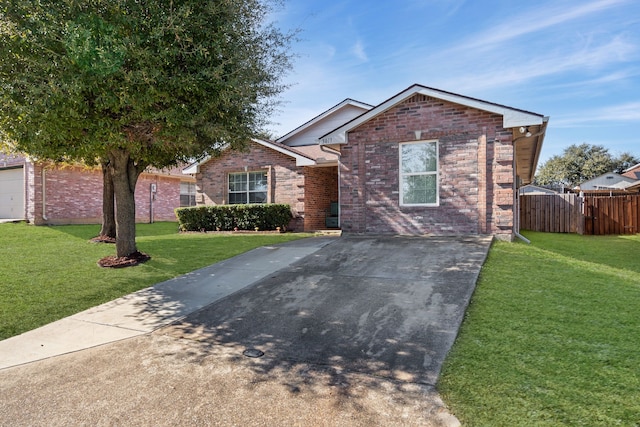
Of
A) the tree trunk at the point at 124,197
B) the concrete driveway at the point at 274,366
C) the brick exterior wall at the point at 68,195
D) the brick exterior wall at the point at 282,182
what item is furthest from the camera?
the brick exterior wall at the point at 68,195

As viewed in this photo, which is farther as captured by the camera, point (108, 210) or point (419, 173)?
point (108, 210)

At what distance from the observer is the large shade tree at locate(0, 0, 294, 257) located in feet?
17.2

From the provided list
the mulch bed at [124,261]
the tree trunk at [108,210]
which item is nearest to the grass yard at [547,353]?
the mulch bed at [124,261]

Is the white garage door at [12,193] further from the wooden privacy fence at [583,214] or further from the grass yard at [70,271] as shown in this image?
the wooden privacy fence at [583,214]

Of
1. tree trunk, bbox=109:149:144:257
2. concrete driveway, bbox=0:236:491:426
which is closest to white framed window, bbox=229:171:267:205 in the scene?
tree trunk, bbox=109:149:144:257

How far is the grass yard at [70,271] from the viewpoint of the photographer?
17.9ft

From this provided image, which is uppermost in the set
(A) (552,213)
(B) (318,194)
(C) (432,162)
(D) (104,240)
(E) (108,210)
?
(C) (432,162)

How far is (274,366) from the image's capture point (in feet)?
12.0

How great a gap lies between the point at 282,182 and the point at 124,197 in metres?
7.33

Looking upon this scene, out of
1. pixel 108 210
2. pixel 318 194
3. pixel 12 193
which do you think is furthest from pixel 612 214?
pixel 12 193

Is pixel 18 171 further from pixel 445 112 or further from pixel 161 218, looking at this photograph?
pixel 445 112

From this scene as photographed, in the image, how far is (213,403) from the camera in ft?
9.95

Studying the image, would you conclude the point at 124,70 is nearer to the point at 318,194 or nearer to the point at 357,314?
the point at 357,314

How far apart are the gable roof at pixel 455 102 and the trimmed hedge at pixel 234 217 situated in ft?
13.6
